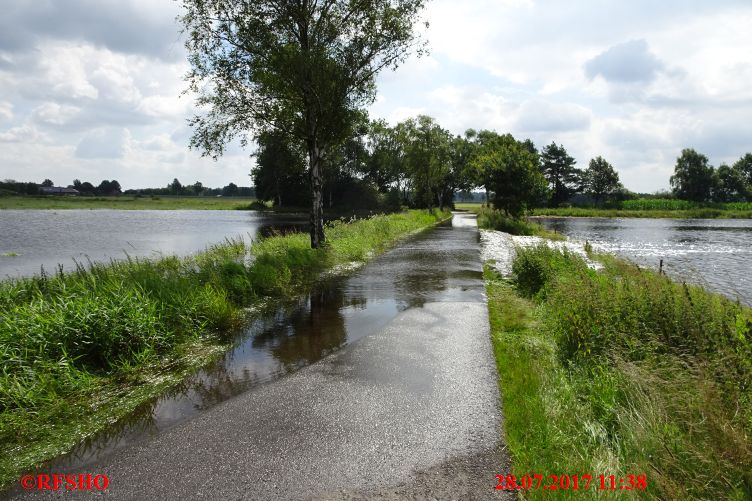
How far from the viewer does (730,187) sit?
105 m

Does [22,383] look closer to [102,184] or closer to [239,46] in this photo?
[239,46]

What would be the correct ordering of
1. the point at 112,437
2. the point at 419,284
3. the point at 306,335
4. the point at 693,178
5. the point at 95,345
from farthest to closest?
the point at 693,178 → the point at 419,284 → the point at 306,335 → the point at 95,345 → the point at 112,437

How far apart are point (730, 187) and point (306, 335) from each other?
128252 mm

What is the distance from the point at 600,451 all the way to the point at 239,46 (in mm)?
18579

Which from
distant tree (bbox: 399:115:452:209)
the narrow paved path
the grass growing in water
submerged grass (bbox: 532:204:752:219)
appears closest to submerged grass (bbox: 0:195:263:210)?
distant tree (bbox: 399:115:452:209)

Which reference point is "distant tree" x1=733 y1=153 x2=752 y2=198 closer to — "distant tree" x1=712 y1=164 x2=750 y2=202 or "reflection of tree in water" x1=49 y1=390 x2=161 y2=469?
"distant tree" x1=712 y1=164 x2=750 y2=202

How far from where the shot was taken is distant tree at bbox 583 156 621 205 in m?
110

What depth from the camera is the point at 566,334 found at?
7738 millimetres

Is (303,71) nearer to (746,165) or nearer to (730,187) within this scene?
(730,187)

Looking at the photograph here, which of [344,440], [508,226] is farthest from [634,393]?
[508,226]

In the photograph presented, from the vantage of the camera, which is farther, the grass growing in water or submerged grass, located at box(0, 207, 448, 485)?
the grass growing in water
